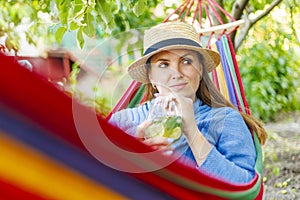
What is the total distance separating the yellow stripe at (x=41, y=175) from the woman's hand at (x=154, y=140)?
0.24 metres

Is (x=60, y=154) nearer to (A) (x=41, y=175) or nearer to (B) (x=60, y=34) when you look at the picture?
(A) (x=41, y=175)

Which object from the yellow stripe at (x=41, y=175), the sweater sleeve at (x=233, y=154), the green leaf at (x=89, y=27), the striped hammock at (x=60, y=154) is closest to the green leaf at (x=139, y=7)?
the green leaf at (x=89, y=27)

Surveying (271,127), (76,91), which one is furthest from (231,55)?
(271,127)

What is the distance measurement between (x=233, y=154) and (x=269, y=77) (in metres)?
3.94

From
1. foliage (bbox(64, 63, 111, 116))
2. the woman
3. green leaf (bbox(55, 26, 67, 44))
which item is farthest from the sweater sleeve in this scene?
green leaf (bbox(55, 26, 67, 44))

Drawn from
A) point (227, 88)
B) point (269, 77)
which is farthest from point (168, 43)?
point (269, 77)

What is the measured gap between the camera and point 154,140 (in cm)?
93

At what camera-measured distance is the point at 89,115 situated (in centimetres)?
67

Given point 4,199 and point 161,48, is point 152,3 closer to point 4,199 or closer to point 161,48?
point 161,48

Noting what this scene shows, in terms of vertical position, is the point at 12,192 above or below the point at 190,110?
below

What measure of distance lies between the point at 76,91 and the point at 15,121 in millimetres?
226

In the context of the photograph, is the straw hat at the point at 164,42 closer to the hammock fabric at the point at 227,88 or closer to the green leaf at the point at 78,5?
the hammock fabric at the point at 227,88

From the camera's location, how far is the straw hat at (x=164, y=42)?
108 cm

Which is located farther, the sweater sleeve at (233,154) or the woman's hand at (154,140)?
the sweater sleeve at (233,154)
